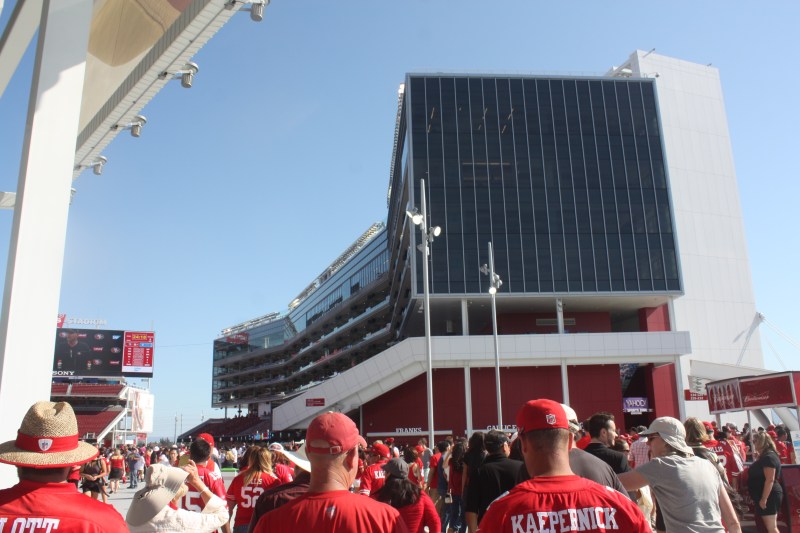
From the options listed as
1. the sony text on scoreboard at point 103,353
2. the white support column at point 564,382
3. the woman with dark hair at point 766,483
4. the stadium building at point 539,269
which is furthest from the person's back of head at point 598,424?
the sony text on scoreboard at point 103,353

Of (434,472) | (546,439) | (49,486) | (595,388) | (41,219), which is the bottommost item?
A: (434,472)

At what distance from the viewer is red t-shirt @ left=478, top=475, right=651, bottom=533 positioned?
269 cm

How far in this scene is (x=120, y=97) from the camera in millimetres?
10531

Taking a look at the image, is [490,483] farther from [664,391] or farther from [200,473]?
[664,391]

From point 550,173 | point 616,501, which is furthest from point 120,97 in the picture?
point 550,173

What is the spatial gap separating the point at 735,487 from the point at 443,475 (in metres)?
5.19

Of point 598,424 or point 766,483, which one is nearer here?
point 598,424

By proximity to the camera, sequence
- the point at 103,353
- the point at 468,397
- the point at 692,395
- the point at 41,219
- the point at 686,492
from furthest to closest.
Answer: the point at 103,353 < the point at 692,395 < the point at 468,397 < the point at 41,219 < the point at 686,492

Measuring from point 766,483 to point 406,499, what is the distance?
529cm

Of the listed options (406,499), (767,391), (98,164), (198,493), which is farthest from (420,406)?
(406,499)

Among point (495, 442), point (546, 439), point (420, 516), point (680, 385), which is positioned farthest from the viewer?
point (680, 385)

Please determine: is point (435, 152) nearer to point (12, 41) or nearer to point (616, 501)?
point (12, 41)

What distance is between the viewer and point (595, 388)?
4450cm

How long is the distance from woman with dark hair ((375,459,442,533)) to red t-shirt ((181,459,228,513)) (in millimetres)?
1584
